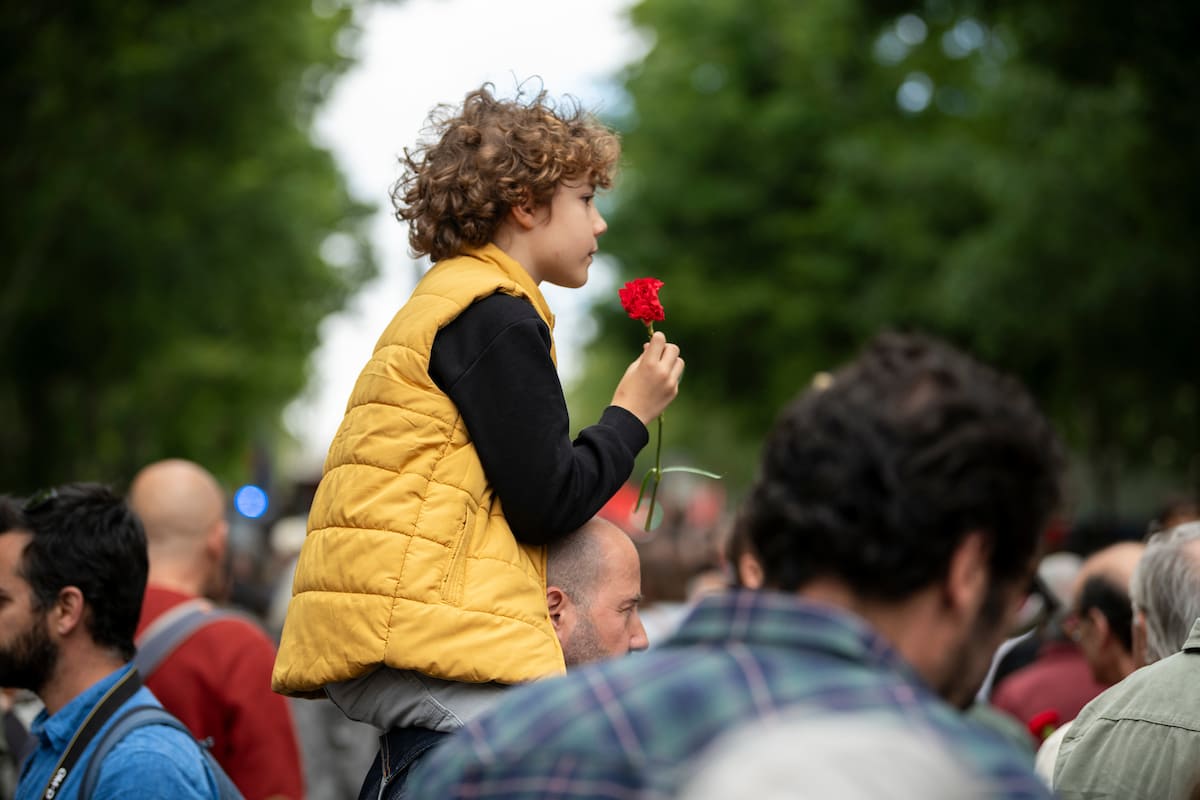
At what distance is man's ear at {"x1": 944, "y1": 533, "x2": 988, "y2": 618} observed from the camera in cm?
187

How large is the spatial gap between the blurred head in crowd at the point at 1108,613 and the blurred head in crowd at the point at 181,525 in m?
3.09

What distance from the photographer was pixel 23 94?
1467 centimetres

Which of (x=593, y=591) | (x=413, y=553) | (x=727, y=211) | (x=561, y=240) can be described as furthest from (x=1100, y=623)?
(x=727, y=211)

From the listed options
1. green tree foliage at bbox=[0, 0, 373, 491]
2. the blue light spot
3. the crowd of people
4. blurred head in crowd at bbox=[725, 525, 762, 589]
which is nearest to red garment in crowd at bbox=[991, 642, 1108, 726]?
the crowd of people

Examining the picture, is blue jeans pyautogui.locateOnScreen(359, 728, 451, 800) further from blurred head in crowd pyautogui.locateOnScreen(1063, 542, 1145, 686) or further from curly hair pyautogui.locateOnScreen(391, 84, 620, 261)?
blurred head in crowd pyautogui.locateOnScreen(1063, 542, 1145, 686)

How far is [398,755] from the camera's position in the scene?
309 centimetres

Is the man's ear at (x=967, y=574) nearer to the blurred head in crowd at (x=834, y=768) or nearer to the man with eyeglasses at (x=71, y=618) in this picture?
the blurred head in crowd at (x=834, y=768)

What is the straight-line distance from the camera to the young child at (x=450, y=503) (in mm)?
2930

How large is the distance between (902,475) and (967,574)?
0.55ft

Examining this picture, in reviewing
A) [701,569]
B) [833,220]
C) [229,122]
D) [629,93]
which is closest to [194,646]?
[701,569]

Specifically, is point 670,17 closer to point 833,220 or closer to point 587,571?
point 833,220

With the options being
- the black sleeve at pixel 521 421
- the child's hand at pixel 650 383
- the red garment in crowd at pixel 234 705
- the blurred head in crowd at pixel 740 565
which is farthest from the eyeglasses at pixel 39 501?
the blurred head in crowd at pixel 740 565

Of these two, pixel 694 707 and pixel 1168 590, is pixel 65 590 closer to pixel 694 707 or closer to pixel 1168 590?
pixel 694 707

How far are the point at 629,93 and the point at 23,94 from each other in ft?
58.8
